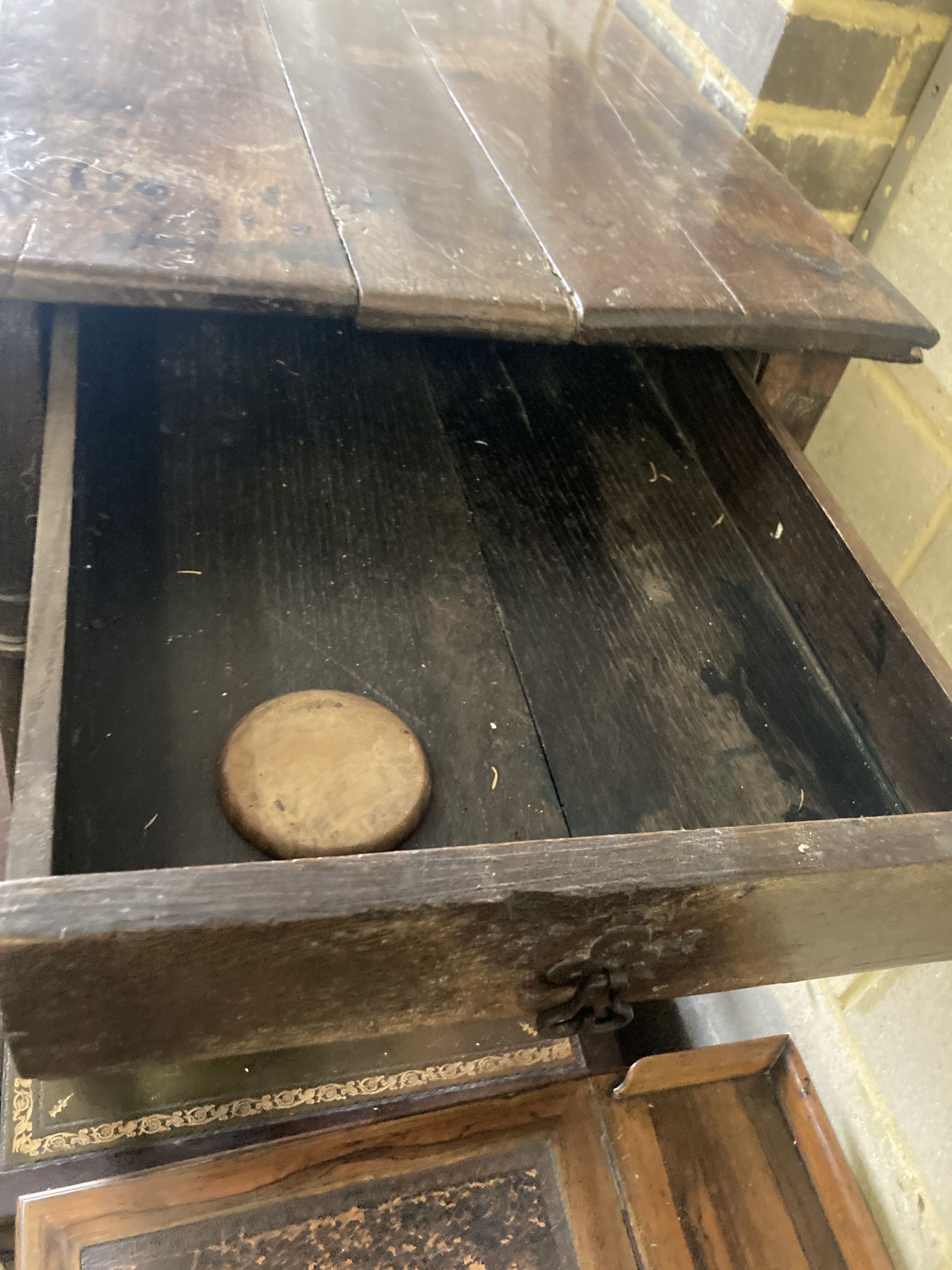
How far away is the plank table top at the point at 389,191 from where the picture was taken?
64 centimetres

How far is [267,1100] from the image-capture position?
1.10 meters

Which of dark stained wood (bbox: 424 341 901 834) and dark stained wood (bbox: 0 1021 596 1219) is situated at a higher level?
dark stained wood (bbox: 424 341 901 834)

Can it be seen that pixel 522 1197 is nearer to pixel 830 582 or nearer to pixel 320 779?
pixel 320 779

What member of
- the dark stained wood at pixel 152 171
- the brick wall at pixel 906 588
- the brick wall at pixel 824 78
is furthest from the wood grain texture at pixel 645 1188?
the brick wall at pixel 824 78

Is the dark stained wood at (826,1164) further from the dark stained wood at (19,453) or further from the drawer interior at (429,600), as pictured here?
the dark stained wood at (19,453)

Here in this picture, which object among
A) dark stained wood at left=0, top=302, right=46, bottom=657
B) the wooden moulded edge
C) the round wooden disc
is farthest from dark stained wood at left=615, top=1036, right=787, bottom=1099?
dark stained wood at left=0, top=302, right=46, bottom=657

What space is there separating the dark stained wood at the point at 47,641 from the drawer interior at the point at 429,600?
114mm

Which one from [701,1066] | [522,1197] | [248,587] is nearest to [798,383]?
[248,587]

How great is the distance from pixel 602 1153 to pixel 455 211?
1.03m

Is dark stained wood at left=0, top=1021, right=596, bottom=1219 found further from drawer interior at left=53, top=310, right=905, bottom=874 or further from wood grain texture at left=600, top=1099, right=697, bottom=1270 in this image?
drawer interior at left=53, top=310, right=905, bottom=874

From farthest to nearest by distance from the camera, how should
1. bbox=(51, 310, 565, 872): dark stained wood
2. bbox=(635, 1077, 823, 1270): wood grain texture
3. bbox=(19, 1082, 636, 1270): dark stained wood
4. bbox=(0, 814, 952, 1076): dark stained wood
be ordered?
bbox=(635, 1077, 823, 1270): wood grain texture, bbox=(19, 1082, 636, 1270): dark stained wood, bbox=(51, 310, 565, 872): dark stained wood, bbox=(0, 814, 952, 1076): dark stained wood

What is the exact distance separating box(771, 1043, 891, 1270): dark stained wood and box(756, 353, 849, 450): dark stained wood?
80 centimetres

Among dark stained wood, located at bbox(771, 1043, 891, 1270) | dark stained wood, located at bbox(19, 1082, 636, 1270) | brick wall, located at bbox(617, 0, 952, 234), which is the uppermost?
brick wall, located at bbox(617, 0, 952, 234)

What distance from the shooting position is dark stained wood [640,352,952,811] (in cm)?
71
